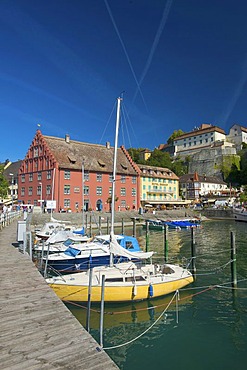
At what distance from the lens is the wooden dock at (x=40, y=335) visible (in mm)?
5375

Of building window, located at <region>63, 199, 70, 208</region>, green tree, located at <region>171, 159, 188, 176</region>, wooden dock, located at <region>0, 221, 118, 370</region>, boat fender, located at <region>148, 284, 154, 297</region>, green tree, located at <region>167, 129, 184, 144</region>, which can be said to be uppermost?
green tree, located at <region>167, 129, 184, 144</region>

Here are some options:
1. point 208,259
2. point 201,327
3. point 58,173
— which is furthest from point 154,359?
point 58,173

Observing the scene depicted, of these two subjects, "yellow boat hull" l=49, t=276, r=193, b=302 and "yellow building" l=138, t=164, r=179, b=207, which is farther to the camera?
"yellow building" l=138, t=164, r=179, b=207

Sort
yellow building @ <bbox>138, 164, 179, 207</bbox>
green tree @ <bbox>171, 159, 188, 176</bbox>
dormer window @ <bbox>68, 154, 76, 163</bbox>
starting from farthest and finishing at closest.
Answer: green tree @ <bbox>171, 159, 188, 176</bbox>
yellow building @ <bbox>138, 164, 179, 207</bbox>
dormer window @ <bbox>68, 154, 76, 163</bbox>

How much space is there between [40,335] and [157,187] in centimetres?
7989

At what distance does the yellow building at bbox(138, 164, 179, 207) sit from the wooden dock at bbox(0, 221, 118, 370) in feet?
236

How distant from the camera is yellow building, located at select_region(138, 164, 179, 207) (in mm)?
82000

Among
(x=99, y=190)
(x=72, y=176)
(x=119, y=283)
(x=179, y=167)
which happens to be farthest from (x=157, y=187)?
(x=119, y=283)

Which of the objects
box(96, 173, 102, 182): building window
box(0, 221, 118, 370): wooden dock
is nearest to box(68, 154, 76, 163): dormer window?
box(96, 173, 102, 182): building window

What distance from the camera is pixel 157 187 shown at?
85375 millimetres

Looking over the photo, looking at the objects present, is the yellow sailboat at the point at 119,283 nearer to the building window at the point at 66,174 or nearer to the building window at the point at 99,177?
the building window at the point at 66,174

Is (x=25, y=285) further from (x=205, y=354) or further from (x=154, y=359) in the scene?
(x=205, y=354)

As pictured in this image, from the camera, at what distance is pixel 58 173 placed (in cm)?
6009

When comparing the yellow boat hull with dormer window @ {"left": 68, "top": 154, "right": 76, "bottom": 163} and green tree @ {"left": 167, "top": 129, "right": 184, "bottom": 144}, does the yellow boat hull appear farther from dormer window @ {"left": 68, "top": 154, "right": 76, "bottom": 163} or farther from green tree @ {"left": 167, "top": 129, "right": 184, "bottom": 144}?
green tree @ {"left": 167, "top": 129, "right": 184, "bottom": 144}
